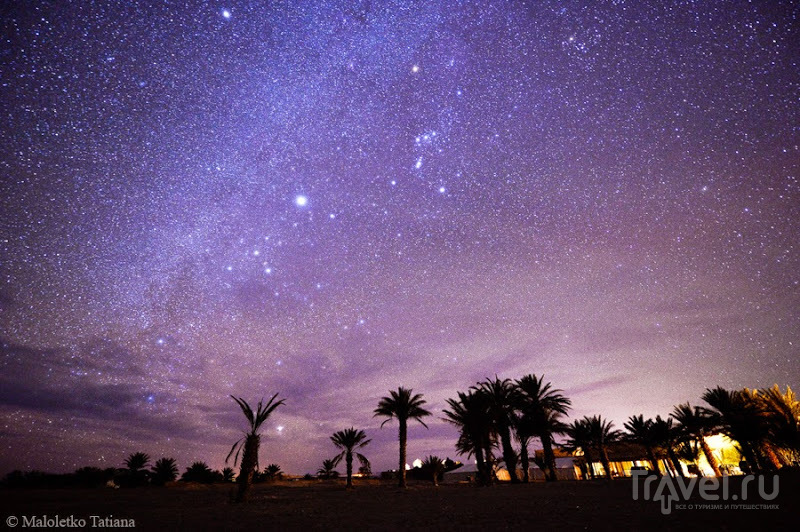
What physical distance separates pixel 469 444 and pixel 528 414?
6585mm

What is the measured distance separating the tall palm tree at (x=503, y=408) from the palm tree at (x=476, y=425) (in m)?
0.50

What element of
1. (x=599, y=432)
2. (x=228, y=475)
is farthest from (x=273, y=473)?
(x=599, y=432)

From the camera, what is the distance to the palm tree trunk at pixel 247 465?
715 inches

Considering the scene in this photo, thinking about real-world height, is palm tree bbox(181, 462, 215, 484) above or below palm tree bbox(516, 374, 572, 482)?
below

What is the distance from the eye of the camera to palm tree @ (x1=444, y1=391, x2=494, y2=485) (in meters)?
30.2

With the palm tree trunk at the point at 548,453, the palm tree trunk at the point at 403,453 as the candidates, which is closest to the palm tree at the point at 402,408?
the palm tree trunk at the point at 403,453

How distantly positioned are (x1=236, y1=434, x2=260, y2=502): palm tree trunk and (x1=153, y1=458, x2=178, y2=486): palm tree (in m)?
25.8

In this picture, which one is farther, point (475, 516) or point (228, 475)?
point (228, 475)

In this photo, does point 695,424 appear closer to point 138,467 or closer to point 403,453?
point 403,453

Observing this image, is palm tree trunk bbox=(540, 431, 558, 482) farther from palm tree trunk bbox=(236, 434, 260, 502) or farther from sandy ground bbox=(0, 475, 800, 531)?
palm tree trunk bbox=(236, 434, 260, 502)

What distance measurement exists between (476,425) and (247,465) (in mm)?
18965

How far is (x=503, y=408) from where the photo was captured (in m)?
31.3

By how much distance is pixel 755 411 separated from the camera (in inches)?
1204

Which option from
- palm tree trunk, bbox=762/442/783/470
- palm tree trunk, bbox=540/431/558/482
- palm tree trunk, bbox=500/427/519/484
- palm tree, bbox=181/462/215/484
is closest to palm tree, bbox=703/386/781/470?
palm tree trunk, bbox=762/442/783/470
